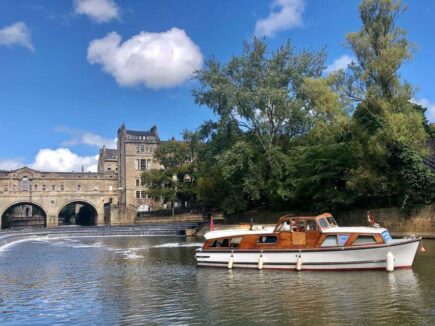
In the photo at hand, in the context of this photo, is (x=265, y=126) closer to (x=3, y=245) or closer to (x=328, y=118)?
(x=328, y=118)

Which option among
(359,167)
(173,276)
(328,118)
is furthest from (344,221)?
(173,276)

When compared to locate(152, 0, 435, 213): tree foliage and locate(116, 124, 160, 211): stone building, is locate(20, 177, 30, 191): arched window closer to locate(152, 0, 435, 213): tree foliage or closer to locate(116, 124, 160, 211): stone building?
locate(116, 124, 160, 211): stone building

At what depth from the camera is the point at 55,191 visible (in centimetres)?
9469

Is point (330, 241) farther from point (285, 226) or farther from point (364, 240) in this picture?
point (285, 226)

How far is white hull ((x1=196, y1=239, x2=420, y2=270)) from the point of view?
18891 mm

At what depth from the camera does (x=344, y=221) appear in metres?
39.8

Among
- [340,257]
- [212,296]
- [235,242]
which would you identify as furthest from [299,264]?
[212,296]

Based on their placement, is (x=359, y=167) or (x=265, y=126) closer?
(x=359, y=167)

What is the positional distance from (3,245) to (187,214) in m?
38.7

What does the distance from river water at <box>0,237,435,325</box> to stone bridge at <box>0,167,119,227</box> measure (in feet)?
223

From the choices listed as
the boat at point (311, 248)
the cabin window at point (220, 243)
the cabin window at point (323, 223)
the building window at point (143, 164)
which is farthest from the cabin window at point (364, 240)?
the building window at point (143, 164)

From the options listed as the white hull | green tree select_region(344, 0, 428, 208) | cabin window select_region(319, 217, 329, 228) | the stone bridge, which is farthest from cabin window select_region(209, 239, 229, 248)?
the stone bridge

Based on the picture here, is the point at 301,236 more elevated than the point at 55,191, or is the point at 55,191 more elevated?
the point at 55,191

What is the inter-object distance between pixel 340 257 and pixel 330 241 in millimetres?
749
